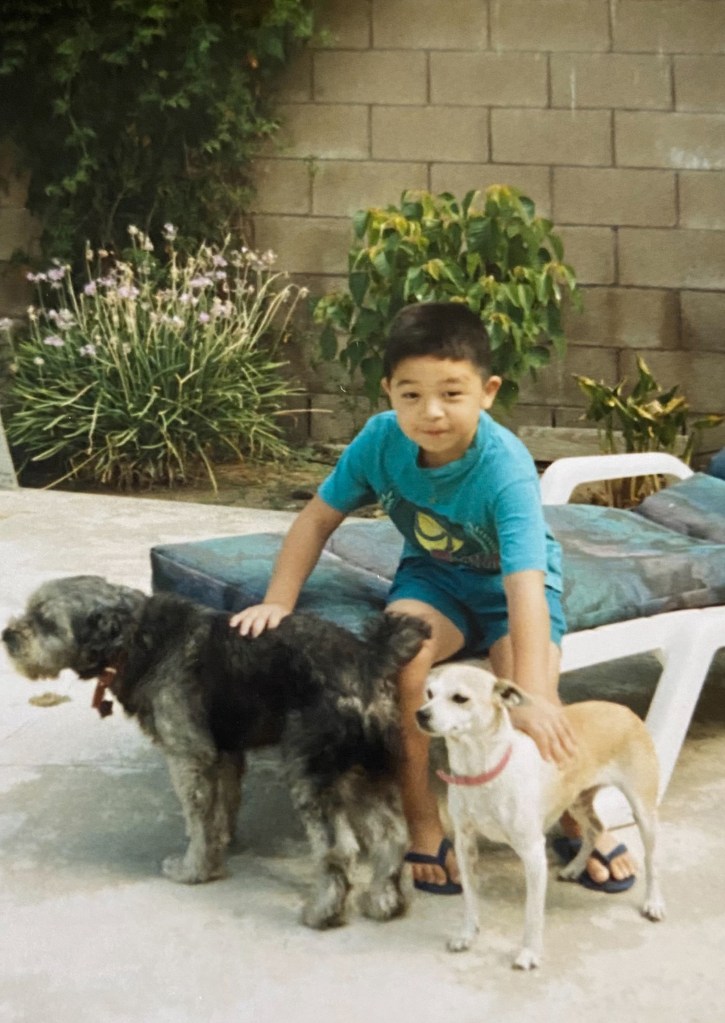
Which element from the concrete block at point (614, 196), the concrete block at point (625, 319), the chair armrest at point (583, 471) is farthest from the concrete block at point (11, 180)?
the chair armrest at point (583, 471)

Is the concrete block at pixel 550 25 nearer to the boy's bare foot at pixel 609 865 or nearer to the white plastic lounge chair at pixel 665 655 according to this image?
the white plastic lounge chair at pixel 665 655

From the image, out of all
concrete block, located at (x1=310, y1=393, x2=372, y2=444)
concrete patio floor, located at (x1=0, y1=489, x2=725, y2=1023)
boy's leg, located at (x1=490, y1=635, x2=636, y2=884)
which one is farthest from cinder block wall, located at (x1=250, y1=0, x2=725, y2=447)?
boy's leg, located at (x1=490, y1=635, x2=636, y2=884)

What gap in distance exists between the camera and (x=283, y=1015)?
2.23 meters

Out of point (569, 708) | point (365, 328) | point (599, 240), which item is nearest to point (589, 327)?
point (599, 240)

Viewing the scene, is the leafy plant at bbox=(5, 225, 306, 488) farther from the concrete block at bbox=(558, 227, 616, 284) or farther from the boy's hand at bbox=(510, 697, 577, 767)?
the boy's hand at bbox=(510, 697, 577, 767)

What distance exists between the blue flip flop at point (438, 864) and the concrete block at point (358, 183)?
15.5 ft

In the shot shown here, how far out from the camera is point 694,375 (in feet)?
22.4

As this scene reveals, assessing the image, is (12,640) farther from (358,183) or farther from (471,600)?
(358,183)

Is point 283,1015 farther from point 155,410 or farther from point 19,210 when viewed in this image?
A: point 19,210

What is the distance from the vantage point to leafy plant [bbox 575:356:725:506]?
6129 millimetres

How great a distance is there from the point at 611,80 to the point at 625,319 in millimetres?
1117

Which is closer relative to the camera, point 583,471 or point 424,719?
point 424,719

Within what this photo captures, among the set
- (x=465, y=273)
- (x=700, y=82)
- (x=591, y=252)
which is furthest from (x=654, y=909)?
(x=700, y=82)

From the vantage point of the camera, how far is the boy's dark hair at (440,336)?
105 inches
